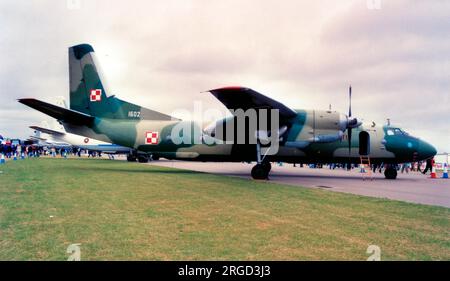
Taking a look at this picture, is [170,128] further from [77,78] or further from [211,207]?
[211,207]

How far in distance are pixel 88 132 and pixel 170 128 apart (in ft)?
15.7

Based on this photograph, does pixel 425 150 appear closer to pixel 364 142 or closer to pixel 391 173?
pixel 391 173

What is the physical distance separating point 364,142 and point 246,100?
24.4 ft

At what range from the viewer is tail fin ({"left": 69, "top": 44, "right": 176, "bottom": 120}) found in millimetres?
18984

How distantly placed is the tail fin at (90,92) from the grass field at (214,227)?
10.5 m

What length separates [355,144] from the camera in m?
17.2

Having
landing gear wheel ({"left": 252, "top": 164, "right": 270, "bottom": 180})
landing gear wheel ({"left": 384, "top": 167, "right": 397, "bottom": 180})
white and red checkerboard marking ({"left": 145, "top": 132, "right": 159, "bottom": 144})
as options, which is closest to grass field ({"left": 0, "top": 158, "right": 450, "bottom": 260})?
landing gear wheel ({"left": 252, "top": 164, "right": 270, "bottom": 180})

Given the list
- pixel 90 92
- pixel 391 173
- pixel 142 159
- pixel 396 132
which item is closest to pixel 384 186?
pixel 391 173

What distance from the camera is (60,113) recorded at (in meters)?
17.4

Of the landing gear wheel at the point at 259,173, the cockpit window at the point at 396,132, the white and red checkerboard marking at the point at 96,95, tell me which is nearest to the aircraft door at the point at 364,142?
the cockpit window at the point at 396,132

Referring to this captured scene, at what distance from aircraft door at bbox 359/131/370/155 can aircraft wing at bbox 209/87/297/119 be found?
4.50m

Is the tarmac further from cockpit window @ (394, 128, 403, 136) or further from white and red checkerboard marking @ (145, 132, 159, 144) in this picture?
white and red checkerboard marking @ (145, 132, 159, 144)

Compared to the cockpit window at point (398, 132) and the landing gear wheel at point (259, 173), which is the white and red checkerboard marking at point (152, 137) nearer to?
the landing gear wheel at point (259, 173)
